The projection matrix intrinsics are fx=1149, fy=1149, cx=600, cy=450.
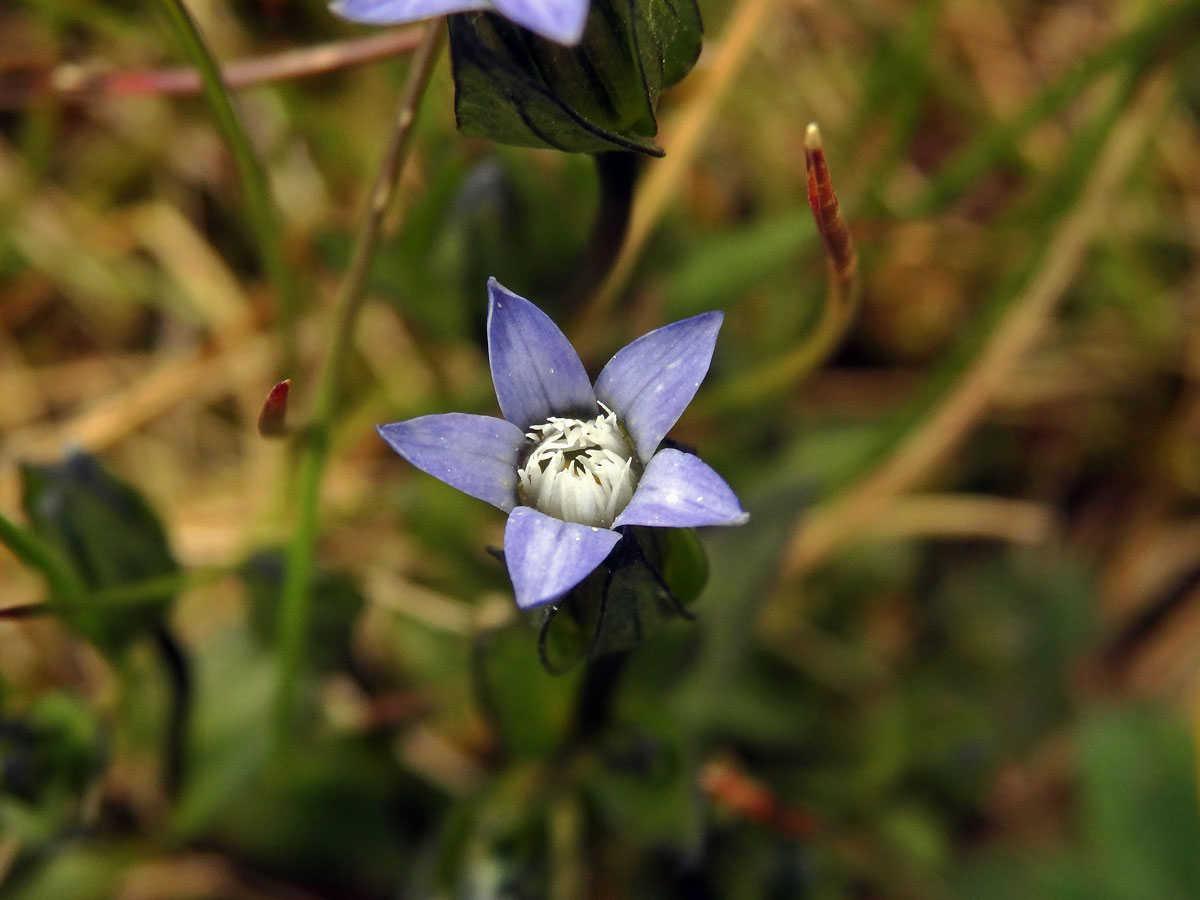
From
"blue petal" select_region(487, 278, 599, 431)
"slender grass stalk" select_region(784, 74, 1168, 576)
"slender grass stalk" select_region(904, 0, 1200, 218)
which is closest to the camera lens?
"blue petal" select_region(487, 278, 599, 431)

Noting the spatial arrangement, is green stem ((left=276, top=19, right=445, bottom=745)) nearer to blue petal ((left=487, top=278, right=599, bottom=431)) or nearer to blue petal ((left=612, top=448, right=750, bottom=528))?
blue petal ((left=487, top=278, right=599, bottom=431))

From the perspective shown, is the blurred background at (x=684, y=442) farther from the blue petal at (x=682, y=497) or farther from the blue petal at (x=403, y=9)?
the blue petal at (x=403, y=9)

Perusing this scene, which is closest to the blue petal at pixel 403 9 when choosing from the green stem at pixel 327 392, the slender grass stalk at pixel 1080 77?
the green stem at pixel 327 392

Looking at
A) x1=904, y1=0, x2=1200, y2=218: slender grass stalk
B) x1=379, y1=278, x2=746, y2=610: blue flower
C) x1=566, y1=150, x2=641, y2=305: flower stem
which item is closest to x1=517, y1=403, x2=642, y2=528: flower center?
x1=379, y1=278, x2=746, y2=610: blue flower

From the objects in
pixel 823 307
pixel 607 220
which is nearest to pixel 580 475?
pixel 607 220

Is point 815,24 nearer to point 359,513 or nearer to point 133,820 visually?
point 359,513

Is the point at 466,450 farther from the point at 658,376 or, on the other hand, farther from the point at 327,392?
the point at 327,392

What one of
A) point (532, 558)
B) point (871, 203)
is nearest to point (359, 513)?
point (871, 203)
